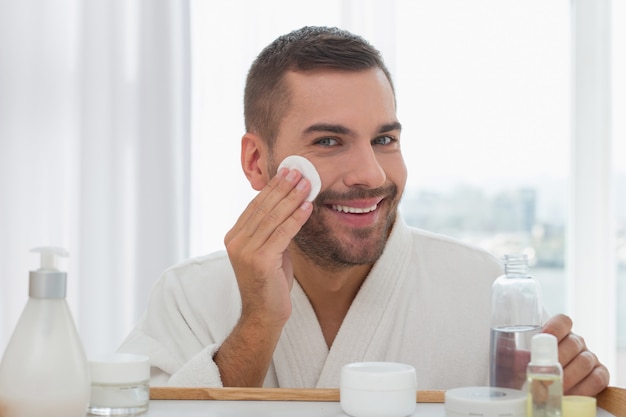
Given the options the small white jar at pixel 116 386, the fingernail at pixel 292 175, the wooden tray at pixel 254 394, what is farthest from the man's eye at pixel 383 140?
the small white jar at pixel 116 386

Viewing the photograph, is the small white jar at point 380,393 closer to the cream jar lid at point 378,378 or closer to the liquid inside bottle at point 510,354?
the cream jar lid at point 378,378

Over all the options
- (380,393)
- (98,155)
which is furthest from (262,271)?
(98,155)

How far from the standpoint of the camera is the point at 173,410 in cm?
98

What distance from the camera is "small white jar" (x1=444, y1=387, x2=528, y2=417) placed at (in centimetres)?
85

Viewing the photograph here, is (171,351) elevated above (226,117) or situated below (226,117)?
below

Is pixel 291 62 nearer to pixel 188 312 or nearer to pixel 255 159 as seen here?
pixel 255 159

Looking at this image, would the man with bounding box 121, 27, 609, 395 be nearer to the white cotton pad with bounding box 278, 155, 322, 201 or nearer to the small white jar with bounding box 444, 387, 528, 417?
the white cotton pad with bounding box 278, 155, 322, 201

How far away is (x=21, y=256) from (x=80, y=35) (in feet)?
2.23

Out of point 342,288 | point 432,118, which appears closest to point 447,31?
point 432,118

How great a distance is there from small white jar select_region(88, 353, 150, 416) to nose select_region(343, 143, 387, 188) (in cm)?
49

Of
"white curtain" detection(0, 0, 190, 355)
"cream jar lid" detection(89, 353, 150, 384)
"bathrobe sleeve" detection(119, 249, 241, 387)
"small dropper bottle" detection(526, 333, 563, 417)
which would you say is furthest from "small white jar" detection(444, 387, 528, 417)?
"white curtain" detection(0, 0, 190, 355)

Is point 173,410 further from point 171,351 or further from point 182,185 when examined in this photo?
point 182,185

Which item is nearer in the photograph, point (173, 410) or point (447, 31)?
point (173, 410)

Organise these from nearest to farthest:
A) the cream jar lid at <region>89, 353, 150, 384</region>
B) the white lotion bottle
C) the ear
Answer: the white lotion bottle < the cream jar lid at <region>89, 353, 150, 384</region> < the ear
